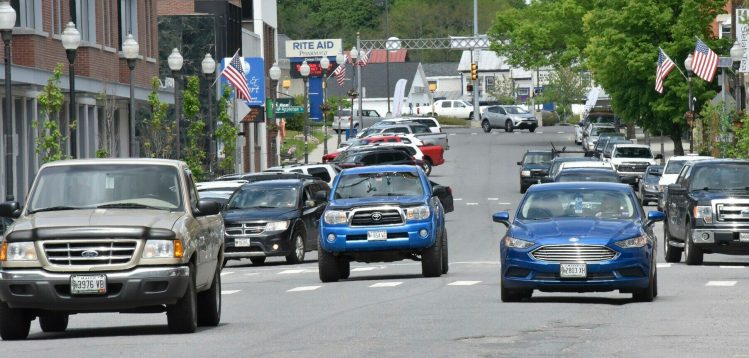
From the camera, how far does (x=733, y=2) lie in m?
80.4

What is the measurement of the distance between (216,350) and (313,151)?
84140mm

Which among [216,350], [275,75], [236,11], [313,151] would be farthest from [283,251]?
Answer: [313,151]

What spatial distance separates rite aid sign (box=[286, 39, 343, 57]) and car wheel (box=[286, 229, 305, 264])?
9280cm

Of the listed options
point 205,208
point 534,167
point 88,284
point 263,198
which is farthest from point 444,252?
point 534,167

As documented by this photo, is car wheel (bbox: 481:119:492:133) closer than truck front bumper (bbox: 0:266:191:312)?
No

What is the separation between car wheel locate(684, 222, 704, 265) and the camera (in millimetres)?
30734

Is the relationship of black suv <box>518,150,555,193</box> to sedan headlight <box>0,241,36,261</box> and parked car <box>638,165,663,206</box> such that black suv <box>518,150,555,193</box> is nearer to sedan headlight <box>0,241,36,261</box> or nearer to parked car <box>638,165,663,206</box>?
parked car <box>638,165,663,206</box>

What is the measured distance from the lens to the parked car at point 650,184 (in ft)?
187

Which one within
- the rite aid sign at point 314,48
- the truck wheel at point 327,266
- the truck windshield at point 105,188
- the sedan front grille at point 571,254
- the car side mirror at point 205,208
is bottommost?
the truck wheel at point 327,266

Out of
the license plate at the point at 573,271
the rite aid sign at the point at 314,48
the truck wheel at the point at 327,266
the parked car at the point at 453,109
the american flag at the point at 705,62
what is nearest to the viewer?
the license plate at the point at 573,271

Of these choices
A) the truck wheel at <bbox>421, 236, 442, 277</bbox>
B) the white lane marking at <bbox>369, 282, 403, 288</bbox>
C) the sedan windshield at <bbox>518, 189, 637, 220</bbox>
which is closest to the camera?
the sedan windshield at <bbox>518, 189, 637, 220</bbox>

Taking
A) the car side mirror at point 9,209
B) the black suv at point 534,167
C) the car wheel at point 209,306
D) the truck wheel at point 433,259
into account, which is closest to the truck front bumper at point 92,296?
the car side mirror at point 9,209

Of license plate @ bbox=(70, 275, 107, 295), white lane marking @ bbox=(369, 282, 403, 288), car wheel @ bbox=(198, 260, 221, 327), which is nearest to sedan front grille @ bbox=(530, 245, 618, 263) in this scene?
car wheel @ bbox=(198, 260, 221, 327)

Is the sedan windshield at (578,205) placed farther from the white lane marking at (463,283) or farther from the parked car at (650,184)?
the parked car at (650,184)
